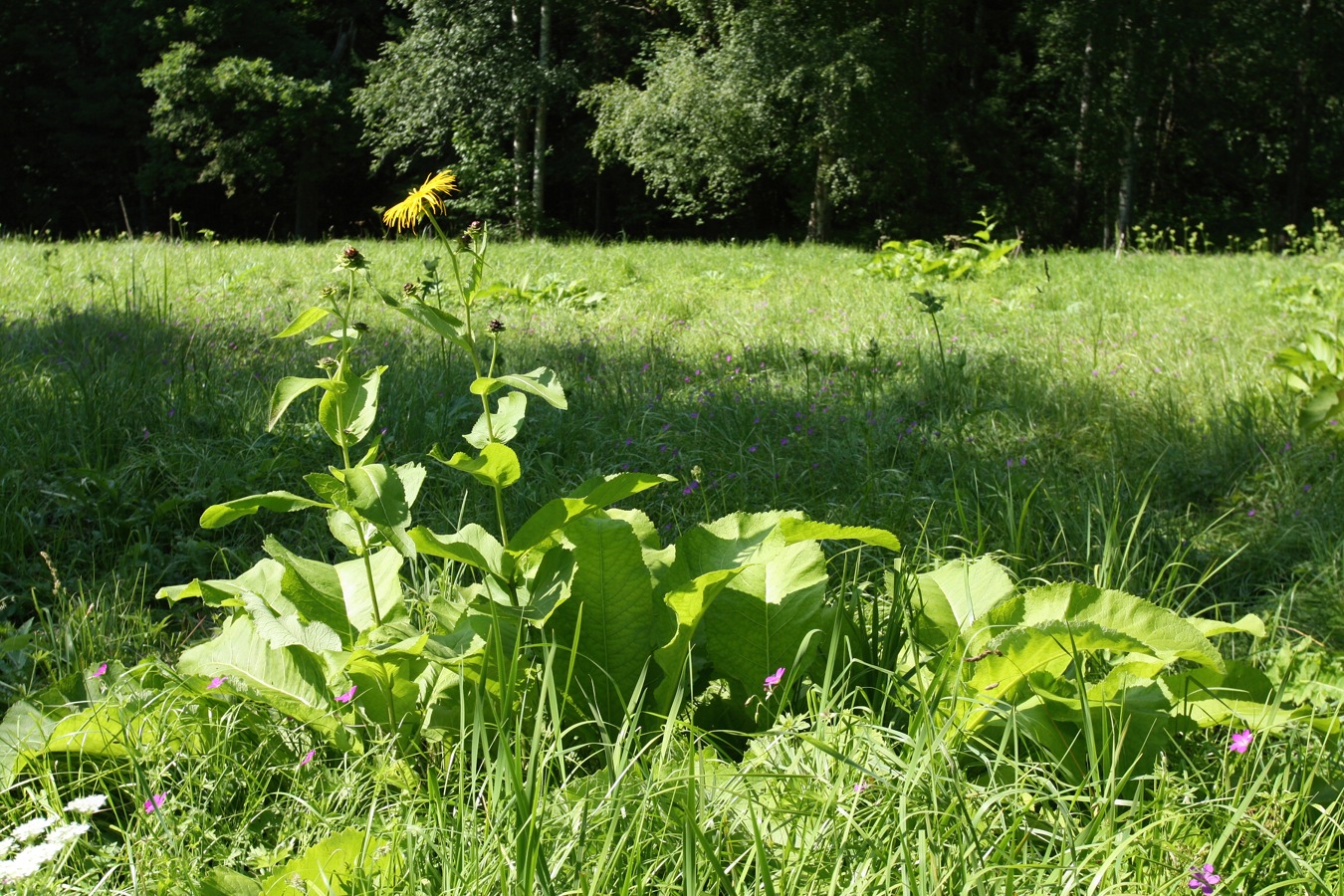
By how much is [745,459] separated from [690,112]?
13.5 m

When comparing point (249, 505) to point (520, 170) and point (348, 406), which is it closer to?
point (348, 406)

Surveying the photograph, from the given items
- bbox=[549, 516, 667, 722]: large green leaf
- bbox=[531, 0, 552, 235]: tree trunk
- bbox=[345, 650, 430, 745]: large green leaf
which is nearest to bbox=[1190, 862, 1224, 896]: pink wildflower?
bbox=[549, 516, 667, 722]: large green leaf

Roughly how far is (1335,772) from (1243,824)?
276 millimetres

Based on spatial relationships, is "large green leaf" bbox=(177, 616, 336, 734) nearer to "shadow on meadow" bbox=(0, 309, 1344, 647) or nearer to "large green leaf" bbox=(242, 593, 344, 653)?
"large green leaf" bbox=(242, 593, 344, 653)

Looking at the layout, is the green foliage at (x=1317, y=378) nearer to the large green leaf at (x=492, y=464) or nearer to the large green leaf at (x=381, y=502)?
the large green leaf at (x=492, y=464)

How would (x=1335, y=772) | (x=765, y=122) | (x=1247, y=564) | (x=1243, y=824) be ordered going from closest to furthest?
(x=1243, y=824), (x=1335, y=772), (x=1247, y=564), (x=765, y=122)

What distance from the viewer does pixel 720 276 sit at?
7926 mm

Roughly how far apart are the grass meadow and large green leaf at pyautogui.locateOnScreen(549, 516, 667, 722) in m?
0.10

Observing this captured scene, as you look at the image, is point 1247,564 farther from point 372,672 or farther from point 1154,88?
point 1154,88

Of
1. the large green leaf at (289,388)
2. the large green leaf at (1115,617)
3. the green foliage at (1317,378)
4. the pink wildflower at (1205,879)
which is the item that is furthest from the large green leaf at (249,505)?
the green foliage at (1317,378)

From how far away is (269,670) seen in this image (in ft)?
5.33

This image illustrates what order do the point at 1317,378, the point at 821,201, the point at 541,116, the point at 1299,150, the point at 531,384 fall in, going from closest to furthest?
the point at 531,384 < the point at 1317,378 < the point at 821,201 < the point at 541,116 < the point at 1299,150

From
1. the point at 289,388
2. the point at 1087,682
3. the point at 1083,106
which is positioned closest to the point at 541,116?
the point at 1083,106

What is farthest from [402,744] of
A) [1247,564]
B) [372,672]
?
[1247,564]
